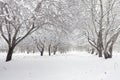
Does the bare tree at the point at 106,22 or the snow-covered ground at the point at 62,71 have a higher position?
the bare tree at the point at 106,22

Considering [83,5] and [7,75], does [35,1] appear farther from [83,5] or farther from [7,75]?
[83,5]

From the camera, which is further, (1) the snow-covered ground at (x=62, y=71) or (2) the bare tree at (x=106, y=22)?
(2) the bare tree at (x=106, y=22)

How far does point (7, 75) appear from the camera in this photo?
41.5ft

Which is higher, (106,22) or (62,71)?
(106,22)

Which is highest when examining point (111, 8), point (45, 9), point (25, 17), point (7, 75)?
point (111, 8)

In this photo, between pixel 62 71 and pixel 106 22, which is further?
pixel 106 22

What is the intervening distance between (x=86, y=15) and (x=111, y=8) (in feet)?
14.1

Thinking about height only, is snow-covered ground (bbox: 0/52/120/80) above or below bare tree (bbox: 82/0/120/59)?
below

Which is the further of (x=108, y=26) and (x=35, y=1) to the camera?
(x=108, y=26)

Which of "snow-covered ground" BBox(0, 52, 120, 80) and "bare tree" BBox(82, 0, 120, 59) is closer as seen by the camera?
"snow-covered ground" BBox(0, 52, 120, 80)

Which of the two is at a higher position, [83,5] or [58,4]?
[83,5]

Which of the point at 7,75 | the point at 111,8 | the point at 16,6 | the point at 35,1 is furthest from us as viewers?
the point at 111,8

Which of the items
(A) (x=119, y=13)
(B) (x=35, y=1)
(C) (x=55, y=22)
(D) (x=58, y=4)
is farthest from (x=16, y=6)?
(A) (x=119, y=13)

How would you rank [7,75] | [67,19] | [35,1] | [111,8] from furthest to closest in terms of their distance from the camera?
[111,8]
[67,19]
[35,1]
[7,75]
